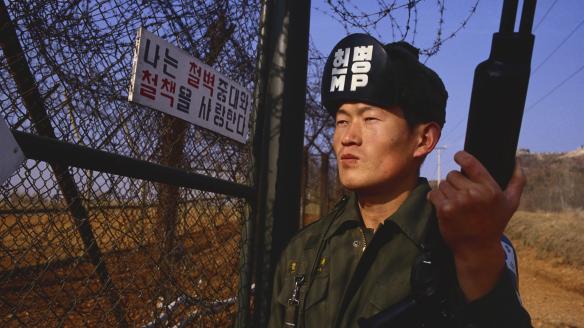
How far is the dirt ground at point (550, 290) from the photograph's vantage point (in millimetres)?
7191

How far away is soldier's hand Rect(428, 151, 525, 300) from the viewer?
846 mm

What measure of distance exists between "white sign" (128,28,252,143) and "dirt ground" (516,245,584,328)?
6543 mm

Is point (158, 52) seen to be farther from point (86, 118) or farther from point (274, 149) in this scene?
point (274, 149)

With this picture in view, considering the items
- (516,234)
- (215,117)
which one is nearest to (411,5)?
(215,117)

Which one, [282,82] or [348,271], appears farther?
Answer: [282,82]

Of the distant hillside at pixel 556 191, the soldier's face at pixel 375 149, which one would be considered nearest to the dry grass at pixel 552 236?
the soldier's face at pixel 375 149

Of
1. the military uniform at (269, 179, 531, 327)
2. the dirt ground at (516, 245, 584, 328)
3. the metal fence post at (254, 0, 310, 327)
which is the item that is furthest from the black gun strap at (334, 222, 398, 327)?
the dirt ground at (516, 245, 584, 328)

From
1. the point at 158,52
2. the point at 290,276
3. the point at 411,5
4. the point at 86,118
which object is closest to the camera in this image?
the point at 158,52

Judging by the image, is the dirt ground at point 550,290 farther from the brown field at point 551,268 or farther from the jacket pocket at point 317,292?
the jacket pocket at point 317,292

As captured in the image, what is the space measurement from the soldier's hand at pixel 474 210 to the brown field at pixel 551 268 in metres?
6.79

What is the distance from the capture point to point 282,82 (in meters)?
2.09

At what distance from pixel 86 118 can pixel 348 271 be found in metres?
1.29

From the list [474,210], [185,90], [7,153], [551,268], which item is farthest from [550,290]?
[7,153]

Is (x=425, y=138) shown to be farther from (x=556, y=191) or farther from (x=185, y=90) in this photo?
(x=556, y=191)
